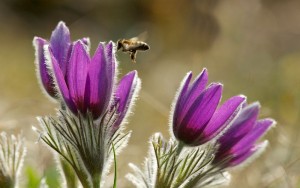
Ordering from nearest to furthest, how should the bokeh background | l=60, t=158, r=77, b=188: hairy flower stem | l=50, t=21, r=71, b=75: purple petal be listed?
l=50, t=21, r=71, b=75: purple petal < l=60, t=158, r=77, b=188: hairy flower stem < the bokeh background

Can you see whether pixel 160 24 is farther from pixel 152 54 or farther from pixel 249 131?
pixel 249 131

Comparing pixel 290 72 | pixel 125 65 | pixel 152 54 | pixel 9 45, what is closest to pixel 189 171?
pixel 290 72

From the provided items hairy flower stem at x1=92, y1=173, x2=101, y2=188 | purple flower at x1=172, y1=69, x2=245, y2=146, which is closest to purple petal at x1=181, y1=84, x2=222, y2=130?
purple flower at x1=172, y1=69, x2=245, y2=146

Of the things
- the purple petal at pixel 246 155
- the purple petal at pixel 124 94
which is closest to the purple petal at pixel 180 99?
the purple petal at pixel 124 94

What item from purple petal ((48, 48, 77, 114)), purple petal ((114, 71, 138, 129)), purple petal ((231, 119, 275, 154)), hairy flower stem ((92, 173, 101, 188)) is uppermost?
purple petal ((231, 119, 275, 154))

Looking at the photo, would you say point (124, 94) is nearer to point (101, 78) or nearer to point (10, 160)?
point (101, 78)

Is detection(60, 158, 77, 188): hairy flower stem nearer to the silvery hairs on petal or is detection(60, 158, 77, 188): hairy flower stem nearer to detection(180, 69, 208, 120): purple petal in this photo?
the silvery hairs on petal

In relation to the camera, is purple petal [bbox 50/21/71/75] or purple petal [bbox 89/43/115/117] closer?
purple petal [bbox 89/43/115/117]

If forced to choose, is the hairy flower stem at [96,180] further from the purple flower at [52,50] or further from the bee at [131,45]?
the bee at [131,45]
